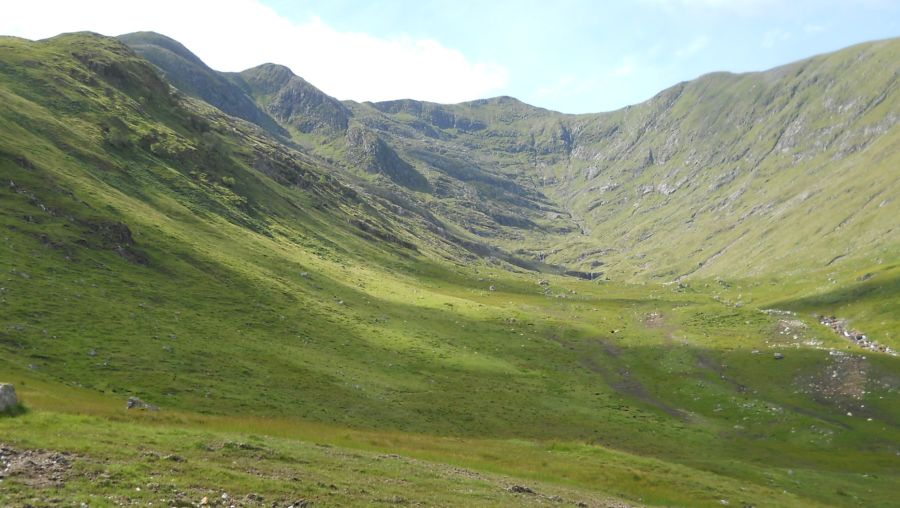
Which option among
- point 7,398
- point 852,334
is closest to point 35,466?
point 7,398

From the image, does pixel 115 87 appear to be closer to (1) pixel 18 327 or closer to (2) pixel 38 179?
(2) pixel 38 179

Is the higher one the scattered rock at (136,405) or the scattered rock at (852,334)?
the scattered rock at (852,334)

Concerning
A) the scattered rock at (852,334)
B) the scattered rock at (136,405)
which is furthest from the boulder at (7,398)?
the scattered rock at (852,334)

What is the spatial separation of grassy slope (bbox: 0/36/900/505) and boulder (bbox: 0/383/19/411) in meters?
1.37

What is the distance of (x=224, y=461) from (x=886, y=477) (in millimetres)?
60826

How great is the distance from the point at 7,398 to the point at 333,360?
4646cm

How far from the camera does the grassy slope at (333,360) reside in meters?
43.8

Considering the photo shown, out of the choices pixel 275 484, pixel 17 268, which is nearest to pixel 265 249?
pixel 17 268

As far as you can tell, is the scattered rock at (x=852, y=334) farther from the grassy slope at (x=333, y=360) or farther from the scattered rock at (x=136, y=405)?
the scattered rock at (x=136, y=405)

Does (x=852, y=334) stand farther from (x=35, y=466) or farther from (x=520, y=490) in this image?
(x=35, y=466)

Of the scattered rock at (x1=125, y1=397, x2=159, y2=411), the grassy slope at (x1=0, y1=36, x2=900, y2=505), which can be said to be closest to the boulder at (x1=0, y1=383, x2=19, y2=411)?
the grassy slope at (x1=0, y1=36, x2=900, y2=505)

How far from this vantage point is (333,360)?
74.2 meters

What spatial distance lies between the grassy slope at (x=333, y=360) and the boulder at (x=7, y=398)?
137 cm

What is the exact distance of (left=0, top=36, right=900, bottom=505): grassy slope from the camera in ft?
144
